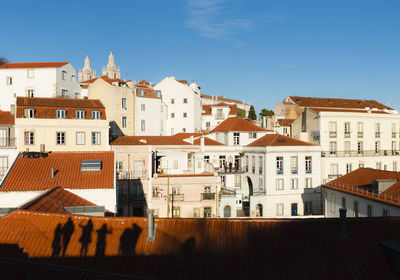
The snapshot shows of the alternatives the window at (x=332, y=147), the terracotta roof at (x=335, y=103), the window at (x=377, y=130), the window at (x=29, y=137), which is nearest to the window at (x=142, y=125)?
the window at (x=29, y=137)

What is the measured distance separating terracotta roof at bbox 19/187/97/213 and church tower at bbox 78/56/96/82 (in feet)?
532

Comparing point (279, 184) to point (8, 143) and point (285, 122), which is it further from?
point (8, 143)

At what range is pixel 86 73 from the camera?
17675 cm

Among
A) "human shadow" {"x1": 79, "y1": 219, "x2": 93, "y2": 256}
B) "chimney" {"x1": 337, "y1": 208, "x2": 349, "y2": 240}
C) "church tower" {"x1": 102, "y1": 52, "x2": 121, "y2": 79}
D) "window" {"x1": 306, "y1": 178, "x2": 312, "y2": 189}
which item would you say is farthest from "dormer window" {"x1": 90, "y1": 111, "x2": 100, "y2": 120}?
"church tower" {"x1": 102, "y1": 52, "x2": 121, "y2": 79}

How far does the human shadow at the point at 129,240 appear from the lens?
14.3m

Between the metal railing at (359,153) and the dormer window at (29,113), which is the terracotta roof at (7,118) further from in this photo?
the metal railing at (359,153)

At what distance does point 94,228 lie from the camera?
50.9 feet

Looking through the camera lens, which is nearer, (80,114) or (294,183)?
(80,114)

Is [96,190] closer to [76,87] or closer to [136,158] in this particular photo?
[136,158]

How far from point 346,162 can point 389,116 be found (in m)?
11.6

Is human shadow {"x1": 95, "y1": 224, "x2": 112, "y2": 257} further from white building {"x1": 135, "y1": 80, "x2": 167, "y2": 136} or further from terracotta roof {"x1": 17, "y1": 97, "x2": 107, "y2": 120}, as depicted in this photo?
white building {"x1": 135, "y1": 80, "x2": 167, "y2": 136}

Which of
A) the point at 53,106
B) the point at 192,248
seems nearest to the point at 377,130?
the point at 53,106

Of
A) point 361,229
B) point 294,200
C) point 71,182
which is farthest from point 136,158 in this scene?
point 361,229

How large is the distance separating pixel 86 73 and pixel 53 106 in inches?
5893
